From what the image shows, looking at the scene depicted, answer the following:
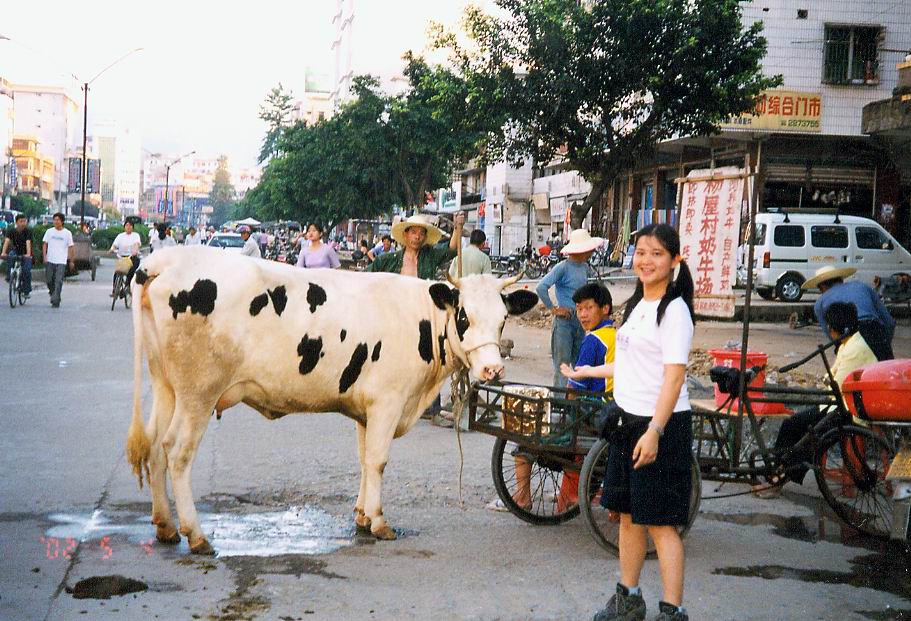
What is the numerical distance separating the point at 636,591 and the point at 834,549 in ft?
7.52

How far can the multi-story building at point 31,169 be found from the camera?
124 metres

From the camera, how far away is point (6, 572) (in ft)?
17.2

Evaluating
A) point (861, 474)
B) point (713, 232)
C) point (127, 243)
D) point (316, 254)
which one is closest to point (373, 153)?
point (127, 243)

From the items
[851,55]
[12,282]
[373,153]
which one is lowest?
[12,282]

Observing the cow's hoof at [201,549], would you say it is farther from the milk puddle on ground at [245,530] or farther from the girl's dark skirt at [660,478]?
the girl's dark skirt at [660,478]

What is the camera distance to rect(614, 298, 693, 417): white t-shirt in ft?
14.5

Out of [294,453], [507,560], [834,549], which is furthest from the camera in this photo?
[294,453]

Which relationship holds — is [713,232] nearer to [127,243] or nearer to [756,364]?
[756,364]

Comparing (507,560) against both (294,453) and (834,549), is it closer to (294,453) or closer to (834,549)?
(834,549)

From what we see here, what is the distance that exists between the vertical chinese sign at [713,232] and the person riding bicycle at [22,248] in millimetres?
16003

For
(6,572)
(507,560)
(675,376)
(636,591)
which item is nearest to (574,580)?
(507,560)

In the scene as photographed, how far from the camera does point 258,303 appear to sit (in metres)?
6.05

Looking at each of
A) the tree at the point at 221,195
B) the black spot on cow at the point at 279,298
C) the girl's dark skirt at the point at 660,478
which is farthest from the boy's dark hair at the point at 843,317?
the tree at the point at 221,195

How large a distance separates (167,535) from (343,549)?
92 centimetres
